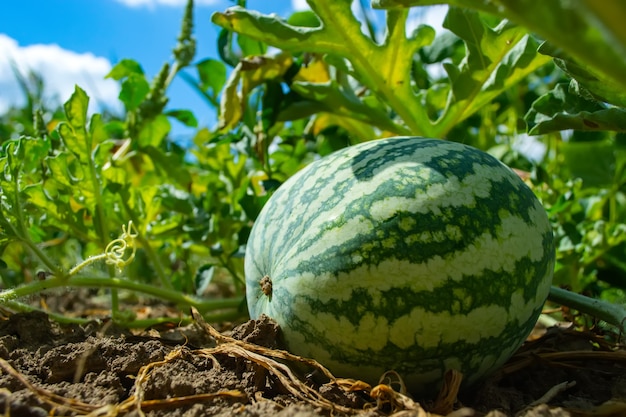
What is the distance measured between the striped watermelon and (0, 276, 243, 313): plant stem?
756 millimetres

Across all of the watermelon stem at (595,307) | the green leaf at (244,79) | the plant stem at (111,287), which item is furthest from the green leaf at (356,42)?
the plant stem at (111,287)

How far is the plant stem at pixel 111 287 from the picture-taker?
6.18 feet

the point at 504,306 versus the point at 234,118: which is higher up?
the point at 234,118

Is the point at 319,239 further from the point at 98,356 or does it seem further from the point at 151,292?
the point at 151,292

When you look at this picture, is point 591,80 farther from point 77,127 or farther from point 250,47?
point 77,127

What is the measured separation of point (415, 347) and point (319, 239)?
0.33 m

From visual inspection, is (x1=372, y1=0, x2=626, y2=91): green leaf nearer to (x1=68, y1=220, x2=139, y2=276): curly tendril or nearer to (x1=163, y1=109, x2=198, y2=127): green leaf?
(x1=68, y1=220, x2=139, y2=276): curly tendril

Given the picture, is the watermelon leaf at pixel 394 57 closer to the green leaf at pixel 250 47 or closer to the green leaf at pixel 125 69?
the green leaf at pixel 250 47

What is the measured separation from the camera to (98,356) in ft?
4.91

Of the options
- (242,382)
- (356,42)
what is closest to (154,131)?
(356,42)

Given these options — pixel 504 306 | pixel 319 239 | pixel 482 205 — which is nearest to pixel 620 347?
pixel 504 306

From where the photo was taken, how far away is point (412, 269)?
4.62 feet

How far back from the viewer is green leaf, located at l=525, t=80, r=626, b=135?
1591 mm

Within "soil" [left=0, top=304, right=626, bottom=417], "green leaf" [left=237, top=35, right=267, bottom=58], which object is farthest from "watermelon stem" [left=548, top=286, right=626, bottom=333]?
"green leaf" [left=237, top=35, right=267, bottom=58]
